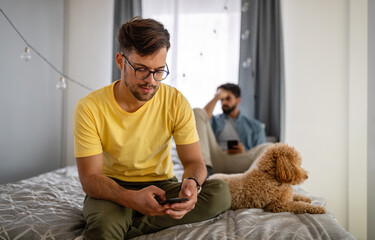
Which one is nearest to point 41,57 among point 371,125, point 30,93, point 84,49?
point 30,93

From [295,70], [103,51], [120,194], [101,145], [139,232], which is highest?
[103,51]

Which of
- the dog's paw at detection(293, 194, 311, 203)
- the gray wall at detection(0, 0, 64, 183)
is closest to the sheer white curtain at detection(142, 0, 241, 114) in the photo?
the gray wall at detection(0, 0, 64, 183)

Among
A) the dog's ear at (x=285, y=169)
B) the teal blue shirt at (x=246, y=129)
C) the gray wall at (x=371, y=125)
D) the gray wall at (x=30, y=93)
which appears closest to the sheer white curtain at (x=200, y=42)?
the teal blue shirt at (x=246, y=129)

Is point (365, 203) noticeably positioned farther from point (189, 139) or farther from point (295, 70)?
point (189, 139)

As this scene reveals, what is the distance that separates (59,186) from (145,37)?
3.62 ft

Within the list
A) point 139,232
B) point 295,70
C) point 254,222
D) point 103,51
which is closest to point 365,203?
point 295,70

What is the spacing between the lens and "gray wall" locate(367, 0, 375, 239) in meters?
2.21

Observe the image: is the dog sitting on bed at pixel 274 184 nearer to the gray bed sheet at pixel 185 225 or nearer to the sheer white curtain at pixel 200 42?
the gray bed sheet at pixel 185 225

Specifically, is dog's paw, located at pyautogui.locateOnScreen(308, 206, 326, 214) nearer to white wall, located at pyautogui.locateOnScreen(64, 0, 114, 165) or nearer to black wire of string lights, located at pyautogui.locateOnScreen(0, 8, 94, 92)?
black wire of string lights, located at pyautogui.locateOnScreen(0, 8, 94, 92)

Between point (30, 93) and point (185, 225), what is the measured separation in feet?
8.60

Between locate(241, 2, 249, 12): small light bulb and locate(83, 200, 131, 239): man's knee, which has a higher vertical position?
locate(241, 2, 249, 12): small light bulb

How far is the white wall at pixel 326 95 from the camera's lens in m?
3.01

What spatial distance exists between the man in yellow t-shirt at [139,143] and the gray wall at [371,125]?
146cm

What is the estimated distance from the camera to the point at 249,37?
3.70 m
